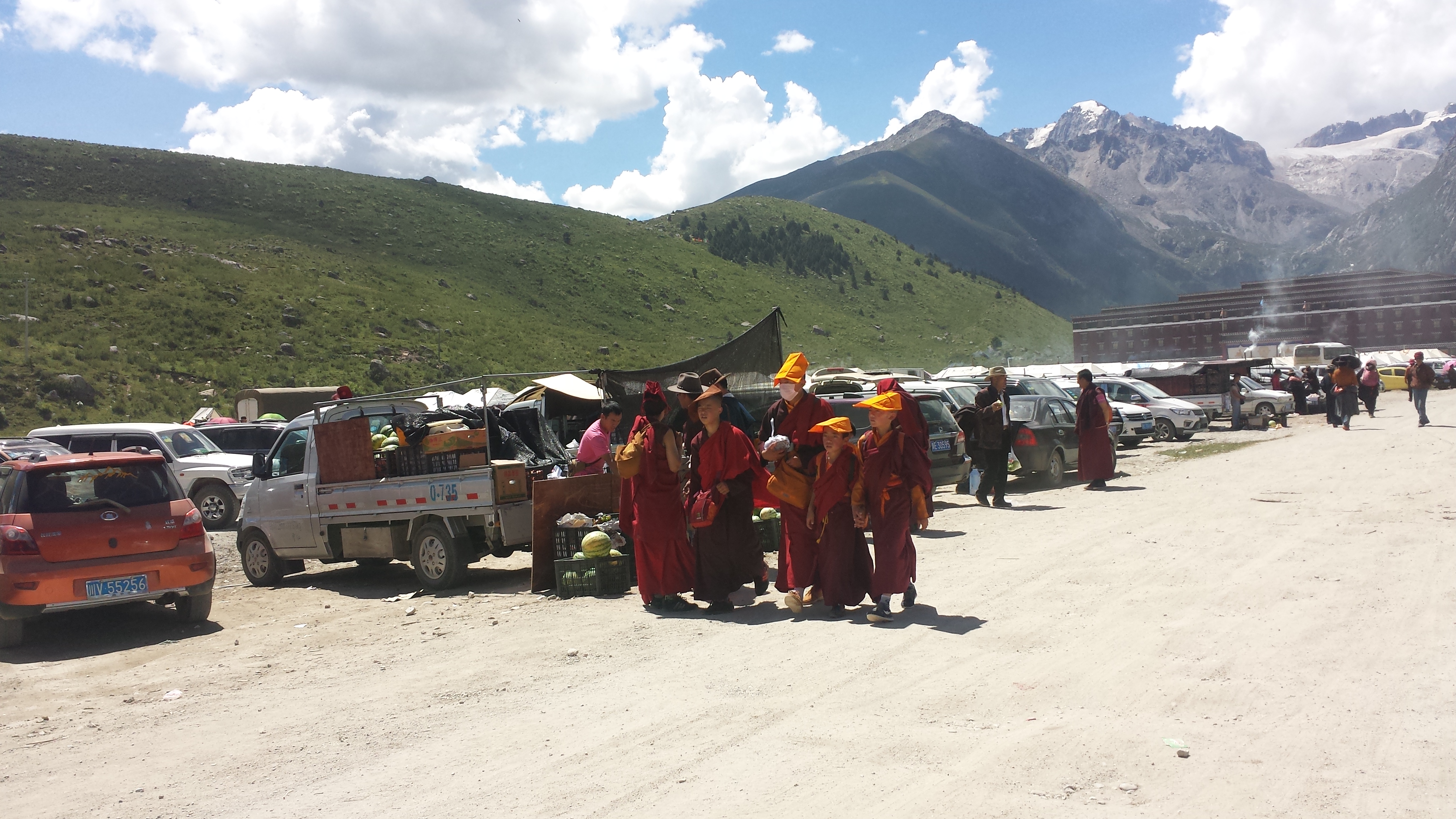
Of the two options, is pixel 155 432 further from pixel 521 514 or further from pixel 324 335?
pixel 324 335

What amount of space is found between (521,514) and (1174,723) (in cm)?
707

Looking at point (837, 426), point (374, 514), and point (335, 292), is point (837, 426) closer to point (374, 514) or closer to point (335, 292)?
point (374, 514)

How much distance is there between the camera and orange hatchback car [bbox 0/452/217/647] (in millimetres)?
8445

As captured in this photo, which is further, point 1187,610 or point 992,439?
point 992,439

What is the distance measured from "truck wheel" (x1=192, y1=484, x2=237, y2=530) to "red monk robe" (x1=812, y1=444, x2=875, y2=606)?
13891 mm

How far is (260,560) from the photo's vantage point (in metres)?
12.4

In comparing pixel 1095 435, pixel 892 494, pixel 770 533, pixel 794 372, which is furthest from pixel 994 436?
pixel 892 494

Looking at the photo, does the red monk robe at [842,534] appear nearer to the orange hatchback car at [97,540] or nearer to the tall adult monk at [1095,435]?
the orange hatchback car at [97,540]

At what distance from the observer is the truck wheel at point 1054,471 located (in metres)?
17.0

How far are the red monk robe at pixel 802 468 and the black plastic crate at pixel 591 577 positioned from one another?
2086 mm

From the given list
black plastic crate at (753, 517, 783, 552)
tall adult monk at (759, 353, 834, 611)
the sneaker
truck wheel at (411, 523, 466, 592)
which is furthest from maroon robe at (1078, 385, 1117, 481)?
truck wheel at (411, 523, 466, 592)

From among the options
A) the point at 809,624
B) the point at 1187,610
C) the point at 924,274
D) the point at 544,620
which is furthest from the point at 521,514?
the point at 924,274

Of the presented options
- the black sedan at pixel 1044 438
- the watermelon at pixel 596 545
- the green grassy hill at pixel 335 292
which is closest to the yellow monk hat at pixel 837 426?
the watermelon at pixel 596 545

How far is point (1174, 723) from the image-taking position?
16.1ft
